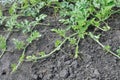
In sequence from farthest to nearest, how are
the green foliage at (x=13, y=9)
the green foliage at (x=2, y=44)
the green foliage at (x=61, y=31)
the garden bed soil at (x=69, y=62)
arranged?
the green foliage at (x=13, y=9), the green foliage at (x=2, y=44), the green foliage at (x=61, y=31), the garden bed soil at (x=69, y=62)

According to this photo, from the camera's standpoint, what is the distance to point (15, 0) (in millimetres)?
2594

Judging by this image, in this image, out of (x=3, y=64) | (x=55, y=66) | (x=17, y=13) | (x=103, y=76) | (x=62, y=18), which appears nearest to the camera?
(x=103, y=76)

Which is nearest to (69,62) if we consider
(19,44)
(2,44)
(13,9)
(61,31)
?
(61,31)

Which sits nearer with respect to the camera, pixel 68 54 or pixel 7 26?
pixel 68 54

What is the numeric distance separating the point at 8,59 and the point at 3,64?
0.17 feet

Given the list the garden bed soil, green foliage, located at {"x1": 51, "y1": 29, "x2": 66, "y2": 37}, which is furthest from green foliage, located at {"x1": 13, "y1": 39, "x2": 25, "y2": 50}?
green foliage, located at {"x1": 51, "y1": 29, "x2": 66, "y2": 37}

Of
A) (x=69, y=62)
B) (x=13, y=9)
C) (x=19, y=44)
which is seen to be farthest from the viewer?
(x=13, y=9)

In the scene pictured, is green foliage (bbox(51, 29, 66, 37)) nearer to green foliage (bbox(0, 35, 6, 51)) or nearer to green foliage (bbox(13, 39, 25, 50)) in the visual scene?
green foliage (bbox(13, 39, 25, 50))

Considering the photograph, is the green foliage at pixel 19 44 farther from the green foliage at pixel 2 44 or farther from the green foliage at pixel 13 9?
the green foliage at pixel 13 9

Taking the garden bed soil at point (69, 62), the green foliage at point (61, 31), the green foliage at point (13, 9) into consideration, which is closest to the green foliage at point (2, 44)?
the garden bed soil at point (69, 62)

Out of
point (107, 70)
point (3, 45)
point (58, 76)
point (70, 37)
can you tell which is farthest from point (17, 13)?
point (107, 70)

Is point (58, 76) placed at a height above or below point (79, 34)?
below

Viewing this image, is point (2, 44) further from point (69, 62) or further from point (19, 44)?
point (69, 62)

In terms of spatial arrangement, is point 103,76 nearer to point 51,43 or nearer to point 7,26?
point 51,43
